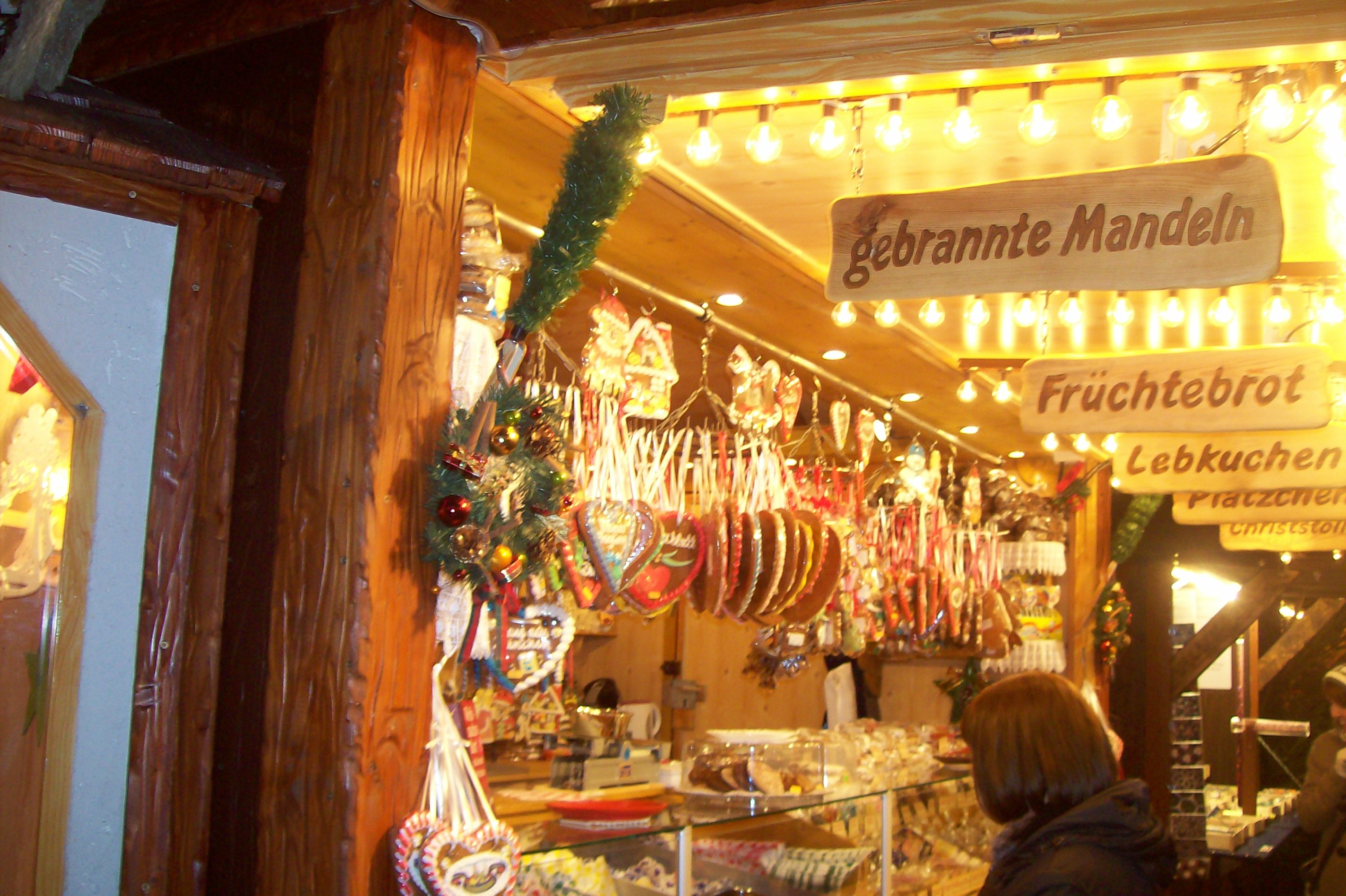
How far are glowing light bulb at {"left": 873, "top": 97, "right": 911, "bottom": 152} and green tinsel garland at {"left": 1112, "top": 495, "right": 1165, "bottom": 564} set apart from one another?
5845 millimetres

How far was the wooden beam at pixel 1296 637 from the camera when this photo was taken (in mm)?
11617

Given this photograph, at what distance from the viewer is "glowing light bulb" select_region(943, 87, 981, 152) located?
98.3 inches

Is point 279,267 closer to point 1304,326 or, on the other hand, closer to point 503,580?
point 503,580

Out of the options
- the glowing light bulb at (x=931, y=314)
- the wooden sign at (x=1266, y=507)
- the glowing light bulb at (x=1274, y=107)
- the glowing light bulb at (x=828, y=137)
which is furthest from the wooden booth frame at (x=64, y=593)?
the wooden sign at (x=1266, y=507)

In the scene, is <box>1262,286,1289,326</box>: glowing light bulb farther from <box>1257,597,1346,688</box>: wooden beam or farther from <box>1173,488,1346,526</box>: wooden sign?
<box>1257,597,1346,688</box>: wooden beam

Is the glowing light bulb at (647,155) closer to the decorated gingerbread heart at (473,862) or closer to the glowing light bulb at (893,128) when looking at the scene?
the glowing light bulb at (893,128)

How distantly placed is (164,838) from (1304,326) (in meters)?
3.96

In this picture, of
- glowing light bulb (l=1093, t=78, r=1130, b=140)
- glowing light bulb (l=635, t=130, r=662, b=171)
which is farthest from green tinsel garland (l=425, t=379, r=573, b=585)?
glowing light bulb (l=1093, t=78, r=1130, b=140)

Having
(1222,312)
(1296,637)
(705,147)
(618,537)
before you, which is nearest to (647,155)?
(705,147)

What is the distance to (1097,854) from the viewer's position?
222 centimetres

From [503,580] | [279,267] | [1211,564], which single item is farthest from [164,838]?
[1211,564]

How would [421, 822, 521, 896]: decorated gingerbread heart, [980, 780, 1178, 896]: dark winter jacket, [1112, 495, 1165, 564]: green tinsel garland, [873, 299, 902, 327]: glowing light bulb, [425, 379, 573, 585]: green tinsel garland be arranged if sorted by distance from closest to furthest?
[421, 822, 521, 896]: decorated gingerbread heart
[425, 379, 573, 585]: green tinsel garland
[980, 780, 1178, 896]: dark winter jacket
[873, 299, 902, 327]: glowing light bulb
[1112, 495, 1165, 564]: green tinsel garland

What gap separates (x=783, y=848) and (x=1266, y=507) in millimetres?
3068

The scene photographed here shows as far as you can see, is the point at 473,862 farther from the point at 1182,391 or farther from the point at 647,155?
the point at 1182,391
